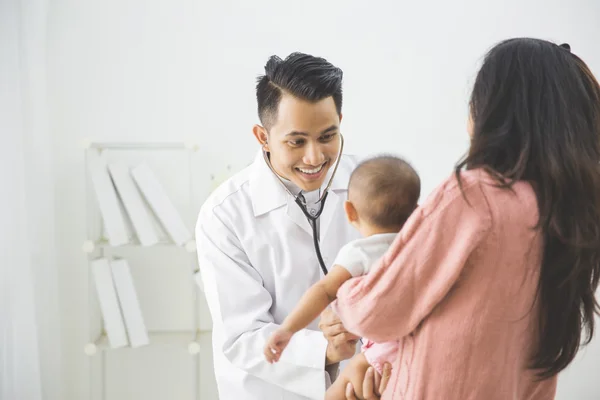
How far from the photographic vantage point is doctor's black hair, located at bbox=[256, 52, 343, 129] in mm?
1579

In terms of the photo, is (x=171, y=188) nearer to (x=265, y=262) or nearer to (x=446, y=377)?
(x=265, y=262)

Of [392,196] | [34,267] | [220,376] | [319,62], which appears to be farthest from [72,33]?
[392,196]

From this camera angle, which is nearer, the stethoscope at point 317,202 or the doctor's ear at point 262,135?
the stethoscope at point 317,202

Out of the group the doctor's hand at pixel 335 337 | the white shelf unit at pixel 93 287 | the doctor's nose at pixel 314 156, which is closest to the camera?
the doctor's hand at pixel 335 337

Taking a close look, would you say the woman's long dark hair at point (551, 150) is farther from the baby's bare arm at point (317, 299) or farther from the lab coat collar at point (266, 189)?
the lab coat collar at point (266, 189)

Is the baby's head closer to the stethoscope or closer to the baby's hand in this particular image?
the baby's hand

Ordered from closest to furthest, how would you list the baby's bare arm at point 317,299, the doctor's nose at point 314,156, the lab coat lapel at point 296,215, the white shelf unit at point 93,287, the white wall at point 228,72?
1. the baby's bare arm at point 317,299
2. the doctor's nose at point 314,156
3. the lab coat lapel at point 296,215
4. the white shelf unit at point 93,287
5. the white wall at point 228,72

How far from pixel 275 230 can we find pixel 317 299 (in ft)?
2.04

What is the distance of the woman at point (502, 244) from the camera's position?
889mm

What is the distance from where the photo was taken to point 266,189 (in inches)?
66.4

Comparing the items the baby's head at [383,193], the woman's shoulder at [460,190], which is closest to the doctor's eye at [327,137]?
the baby's head at [383,193]

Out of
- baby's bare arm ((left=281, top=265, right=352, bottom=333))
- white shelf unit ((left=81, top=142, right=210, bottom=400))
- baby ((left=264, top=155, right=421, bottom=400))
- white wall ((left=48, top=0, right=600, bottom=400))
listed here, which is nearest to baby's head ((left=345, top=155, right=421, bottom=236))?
baby ((left=264, top=155, right=421, bottom=400))

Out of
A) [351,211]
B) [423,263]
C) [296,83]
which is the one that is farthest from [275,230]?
[423,263]

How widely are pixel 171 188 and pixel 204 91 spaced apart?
0.45m
